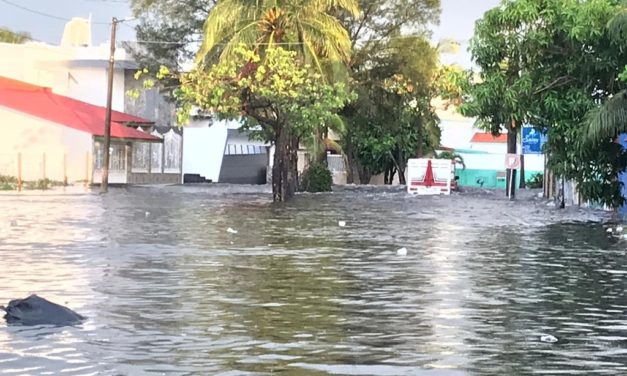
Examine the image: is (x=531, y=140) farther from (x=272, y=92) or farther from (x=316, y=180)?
(x=316, y=180)

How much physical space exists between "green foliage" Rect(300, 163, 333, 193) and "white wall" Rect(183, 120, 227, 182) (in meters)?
11.8

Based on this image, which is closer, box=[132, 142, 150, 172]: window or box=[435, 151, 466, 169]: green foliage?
box=[132, 142, 150, 172]: window

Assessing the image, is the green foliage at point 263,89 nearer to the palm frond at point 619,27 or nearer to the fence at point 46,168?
the fence at point 46,168

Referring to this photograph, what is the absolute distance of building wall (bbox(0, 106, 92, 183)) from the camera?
52.1 m

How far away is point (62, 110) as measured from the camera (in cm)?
5622

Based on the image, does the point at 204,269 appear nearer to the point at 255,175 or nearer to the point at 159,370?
the point at 159,370

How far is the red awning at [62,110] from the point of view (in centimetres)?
5325

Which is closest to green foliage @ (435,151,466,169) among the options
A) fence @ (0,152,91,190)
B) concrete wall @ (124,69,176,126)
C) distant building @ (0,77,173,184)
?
concrete wall @ (124,69,176,126)

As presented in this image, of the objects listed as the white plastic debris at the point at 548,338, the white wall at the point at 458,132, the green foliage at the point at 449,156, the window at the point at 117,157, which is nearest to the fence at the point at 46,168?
the window at the point at 117,157

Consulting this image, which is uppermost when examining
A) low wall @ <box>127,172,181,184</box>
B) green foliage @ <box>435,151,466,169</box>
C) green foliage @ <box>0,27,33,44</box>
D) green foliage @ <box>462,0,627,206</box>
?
green foliage @ <box>0,27,33,44</box>

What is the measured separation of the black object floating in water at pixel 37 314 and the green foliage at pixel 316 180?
44663 millimetres

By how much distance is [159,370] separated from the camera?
8961mm

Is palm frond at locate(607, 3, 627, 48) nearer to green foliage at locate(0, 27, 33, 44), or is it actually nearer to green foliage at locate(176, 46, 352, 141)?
green foliage at locate(176, 46, 352, 141)

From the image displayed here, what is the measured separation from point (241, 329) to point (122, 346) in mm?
1440
